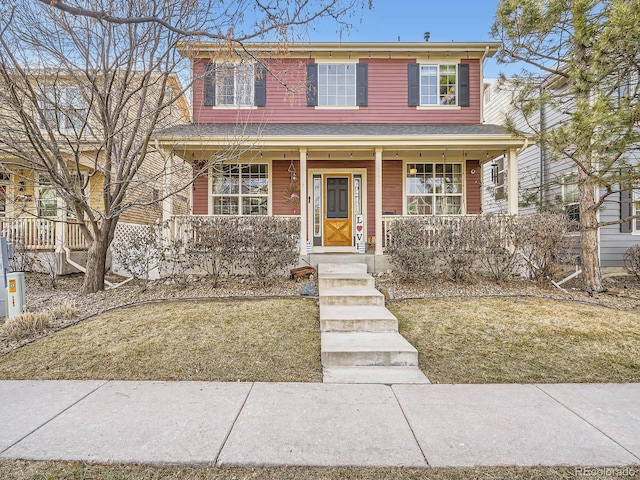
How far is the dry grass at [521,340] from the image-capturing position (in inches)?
140

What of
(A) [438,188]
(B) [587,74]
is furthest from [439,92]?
(B) [587,74]

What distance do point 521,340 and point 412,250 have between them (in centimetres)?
274

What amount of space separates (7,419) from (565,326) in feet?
19.8

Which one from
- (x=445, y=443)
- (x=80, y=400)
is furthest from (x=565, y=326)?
(x=80, y=400)

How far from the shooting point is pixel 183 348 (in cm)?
403

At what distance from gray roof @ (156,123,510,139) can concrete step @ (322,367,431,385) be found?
18.8 ft

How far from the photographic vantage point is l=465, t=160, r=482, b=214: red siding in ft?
32.7

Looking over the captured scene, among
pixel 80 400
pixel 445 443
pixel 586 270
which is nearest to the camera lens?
pixel 445 443

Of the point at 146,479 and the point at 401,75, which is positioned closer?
the point at 146,479

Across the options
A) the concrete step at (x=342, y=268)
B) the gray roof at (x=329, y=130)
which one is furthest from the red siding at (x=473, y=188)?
the concrete step at (x=342, y=268)

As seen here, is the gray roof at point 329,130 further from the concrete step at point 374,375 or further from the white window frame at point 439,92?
the concrete step at point 374,375

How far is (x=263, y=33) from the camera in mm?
3783

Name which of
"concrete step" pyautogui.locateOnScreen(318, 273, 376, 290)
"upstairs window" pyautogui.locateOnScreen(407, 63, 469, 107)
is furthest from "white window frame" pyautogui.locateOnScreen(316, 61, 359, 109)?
"concrete step" pyautogui.locateOnScreen(318, 273, 376, 290)

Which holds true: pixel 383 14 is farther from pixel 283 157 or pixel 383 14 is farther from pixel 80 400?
pixel 80 400
